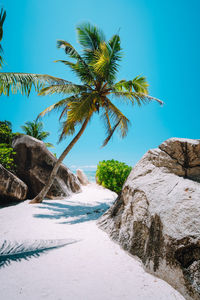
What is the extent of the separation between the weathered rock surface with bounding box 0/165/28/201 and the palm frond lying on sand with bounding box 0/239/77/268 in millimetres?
3088

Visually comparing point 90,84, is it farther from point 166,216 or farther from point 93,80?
point 166,216

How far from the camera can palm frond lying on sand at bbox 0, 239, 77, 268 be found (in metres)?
1.91

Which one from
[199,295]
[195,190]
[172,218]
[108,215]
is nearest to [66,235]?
[108,215]

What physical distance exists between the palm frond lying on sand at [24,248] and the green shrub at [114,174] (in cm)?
906

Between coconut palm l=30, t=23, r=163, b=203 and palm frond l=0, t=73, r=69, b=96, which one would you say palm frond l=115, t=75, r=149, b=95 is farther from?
palm frond l=0, t=73, r=69, b=96

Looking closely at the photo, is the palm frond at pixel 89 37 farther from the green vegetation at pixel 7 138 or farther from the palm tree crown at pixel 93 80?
the green vegetation at pixel 7 138

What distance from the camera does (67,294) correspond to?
1.38 metres

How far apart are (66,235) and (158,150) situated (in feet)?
8.00

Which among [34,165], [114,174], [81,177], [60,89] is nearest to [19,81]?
[60,89]

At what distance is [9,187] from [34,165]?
189 cm

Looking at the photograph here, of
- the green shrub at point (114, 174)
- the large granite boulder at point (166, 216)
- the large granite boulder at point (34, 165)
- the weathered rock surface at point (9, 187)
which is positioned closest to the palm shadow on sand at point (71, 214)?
the large granite boulder at point (166, 216)

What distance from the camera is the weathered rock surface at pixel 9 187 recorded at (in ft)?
16.3

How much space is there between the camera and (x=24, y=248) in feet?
7.07

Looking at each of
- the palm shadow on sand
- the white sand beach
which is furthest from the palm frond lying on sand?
the palm shadow on sand
